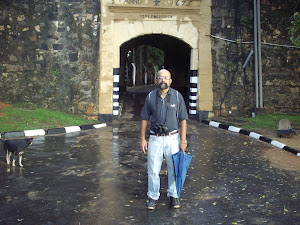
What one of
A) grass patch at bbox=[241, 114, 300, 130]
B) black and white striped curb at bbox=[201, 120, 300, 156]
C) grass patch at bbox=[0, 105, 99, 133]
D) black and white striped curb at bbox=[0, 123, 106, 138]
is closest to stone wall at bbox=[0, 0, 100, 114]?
grass patch at bbox=[0, 105, 99, 133]

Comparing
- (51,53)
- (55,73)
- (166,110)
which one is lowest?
(166,110)

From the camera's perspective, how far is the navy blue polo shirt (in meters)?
4.55

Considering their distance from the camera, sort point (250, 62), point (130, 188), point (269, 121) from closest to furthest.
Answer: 1. point (130, 188)
2. point (269, 121)
3. point (250, 62)

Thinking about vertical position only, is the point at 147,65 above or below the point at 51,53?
above

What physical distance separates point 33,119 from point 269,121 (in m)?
6.38

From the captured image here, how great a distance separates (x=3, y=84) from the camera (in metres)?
12.2

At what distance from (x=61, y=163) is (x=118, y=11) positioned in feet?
22.8

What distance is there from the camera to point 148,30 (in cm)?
1248

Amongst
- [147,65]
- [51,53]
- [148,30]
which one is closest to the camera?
[51,53]

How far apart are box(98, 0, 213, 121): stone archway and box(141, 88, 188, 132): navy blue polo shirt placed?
7.92 m

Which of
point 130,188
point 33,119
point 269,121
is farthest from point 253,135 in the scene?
point 33,119

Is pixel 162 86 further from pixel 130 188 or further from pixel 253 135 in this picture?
pixel 253 135

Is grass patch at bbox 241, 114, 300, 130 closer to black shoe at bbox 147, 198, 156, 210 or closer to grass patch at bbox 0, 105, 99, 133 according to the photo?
grass patch at bbox 0, 105, 99, 133

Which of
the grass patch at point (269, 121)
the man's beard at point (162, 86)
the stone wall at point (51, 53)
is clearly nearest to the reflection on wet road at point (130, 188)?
the man's beard at point (162, 86)
